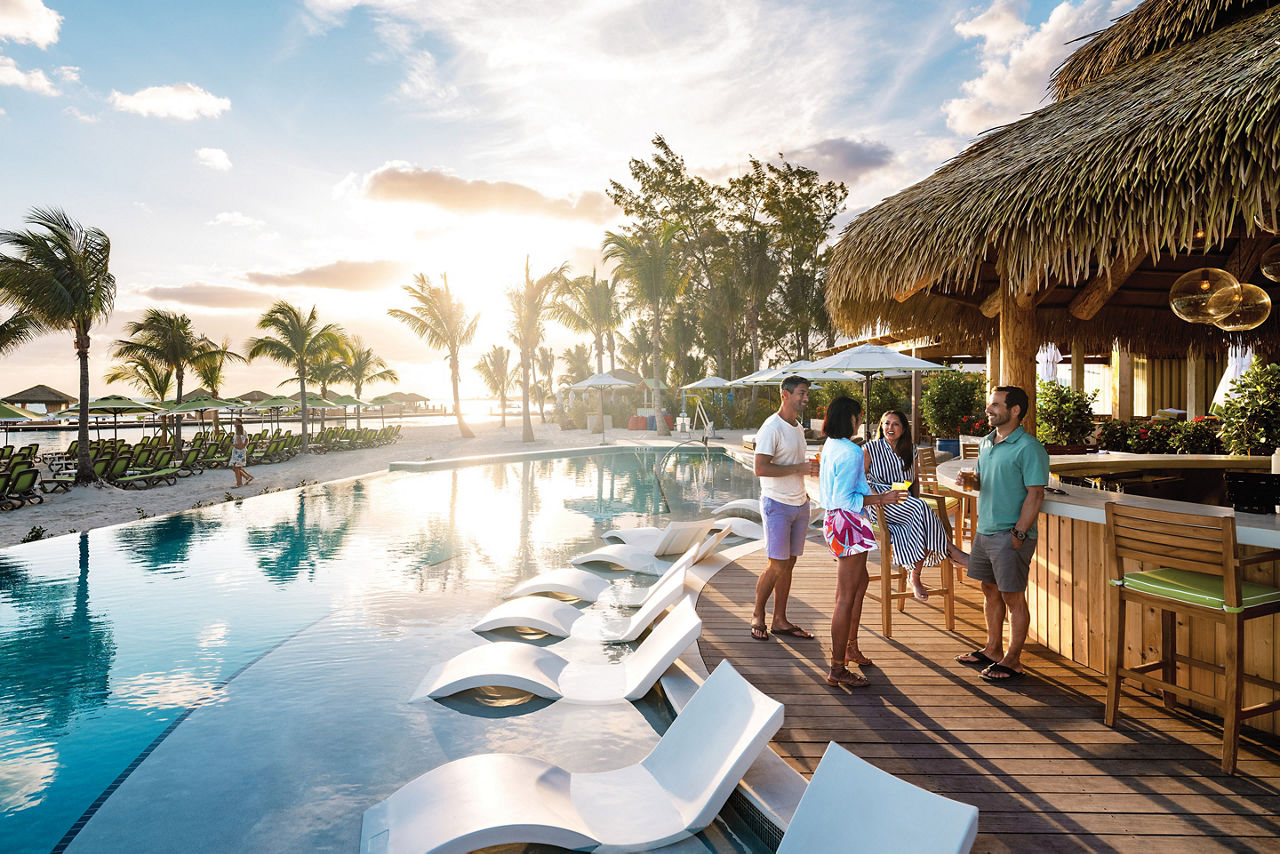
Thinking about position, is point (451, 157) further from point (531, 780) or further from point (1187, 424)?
point (531, 780)

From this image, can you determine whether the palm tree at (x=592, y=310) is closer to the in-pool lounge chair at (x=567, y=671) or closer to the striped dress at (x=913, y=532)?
the in-pool lounge chair at (x=567, y=671)

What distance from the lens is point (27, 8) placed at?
12.0 meters

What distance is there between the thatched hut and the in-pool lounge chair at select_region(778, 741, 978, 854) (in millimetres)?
3130

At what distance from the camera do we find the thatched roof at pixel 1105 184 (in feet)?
11.0

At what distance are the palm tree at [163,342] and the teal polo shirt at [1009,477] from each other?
3133 cm

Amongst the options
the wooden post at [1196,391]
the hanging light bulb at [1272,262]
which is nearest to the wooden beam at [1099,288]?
the hanging light bulb at [1272,262]

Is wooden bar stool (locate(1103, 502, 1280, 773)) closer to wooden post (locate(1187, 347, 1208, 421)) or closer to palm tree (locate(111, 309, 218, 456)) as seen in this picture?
wooden post (locate(1187, 347, 1208, 421))

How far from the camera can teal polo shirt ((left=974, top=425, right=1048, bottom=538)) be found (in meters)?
3.46

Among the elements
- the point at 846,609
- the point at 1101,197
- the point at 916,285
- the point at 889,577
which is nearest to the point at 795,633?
the point at 889,577

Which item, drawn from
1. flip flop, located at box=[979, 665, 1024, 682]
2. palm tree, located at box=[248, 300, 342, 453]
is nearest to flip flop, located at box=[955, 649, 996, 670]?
flip flop, located at box=[979, 665, 1024, 682]

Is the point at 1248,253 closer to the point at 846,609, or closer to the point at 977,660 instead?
the point at 977,660

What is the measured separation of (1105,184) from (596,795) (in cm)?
417

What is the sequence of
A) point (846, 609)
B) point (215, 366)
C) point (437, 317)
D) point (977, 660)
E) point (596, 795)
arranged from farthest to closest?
point (215, 366) < point (437, 317) < point (977, 660) < point (846, 609) < point (596, 795)

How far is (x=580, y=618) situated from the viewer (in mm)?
6129
